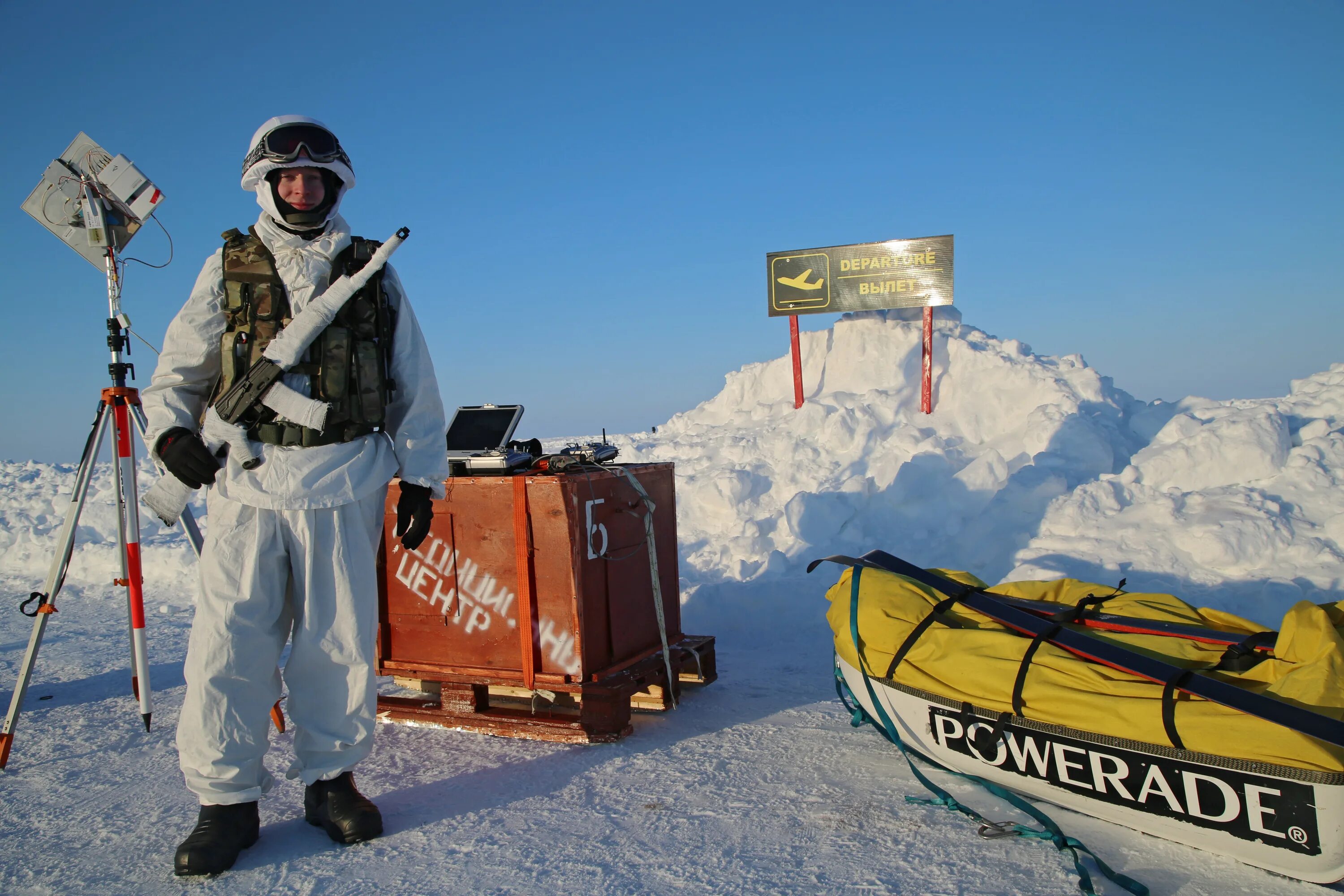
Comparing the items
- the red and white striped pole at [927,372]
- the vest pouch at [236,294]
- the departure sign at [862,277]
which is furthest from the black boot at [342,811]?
the departure sign at [862,277]

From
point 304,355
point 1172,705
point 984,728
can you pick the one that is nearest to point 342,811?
point 304,355

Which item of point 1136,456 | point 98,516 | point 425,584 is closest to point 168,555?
point 98,516

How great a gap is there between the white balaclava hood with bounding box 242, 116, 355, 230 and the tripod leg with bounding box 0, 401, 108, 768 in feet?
4.69

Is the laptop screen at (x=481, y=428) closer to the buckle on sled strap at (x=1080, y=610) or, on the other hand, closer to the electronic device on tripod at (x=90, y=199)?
the electronic device on tripod at (x=90, y=199)

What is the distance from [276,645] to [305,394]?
755 millimetres

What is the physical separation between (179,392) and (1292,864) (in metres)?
3.25

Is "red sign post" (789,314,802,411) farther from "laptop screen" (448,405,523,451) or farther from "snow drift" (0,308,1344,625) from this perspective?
"laptop screen" (448,405,523,451)

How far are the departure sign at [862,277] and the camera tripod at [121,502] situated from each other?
9488 mm

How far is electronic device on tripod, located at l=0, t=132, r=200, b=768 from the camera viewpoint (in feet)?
10.3

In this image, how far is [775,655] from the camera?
14.1 feet

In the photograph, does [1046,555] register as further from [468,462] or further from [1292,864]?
[468,462]

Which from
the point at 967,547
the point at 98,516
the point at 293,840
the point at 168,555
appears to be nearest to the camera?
the point at 293,840

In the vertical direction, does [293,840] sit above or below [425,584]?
below

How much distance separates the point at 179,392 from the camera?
92.0 inches
